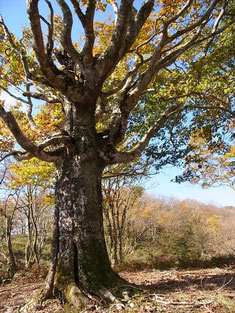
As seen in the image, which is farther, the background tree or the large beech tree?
the background tree

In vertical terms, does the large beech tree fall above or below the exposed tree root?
above

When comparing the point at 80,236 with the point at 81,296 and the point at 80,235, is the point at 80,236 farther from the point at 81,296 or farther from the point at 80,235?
the point at 81,296

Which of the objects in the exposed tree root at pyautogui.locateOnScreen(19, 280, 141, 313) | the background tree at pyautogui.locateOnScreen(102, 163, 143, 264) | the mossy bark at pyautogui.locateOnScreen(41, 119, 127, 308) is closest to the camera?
the exposed tree root at pyautogui.locateOnScreen(19, 280, 141, 313)

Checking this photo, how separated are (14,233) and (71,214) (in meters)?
31.7

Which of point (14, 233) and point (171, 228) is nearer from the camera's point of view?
point (171, 228)

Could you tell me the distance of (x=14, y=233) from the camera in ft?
98.0

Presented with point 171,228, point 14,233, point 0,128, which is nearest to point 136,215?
point 171,228

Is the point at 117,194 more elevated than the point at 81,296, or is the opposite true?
the point at 117,194

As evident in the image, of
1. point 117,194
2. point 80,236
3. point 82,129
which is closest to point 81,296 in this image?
point 80,236

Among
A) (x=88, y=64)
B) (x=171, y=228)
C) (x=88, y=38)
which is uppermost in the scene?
(x=88, y=38)

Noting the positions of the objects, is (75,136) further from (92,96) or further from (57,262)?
(57,262)

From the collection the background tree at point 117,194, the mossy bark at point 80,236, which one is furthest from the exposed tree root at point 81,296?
the background tree at point 117,194

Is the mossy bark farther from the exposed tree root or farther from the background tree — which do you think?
the background tree

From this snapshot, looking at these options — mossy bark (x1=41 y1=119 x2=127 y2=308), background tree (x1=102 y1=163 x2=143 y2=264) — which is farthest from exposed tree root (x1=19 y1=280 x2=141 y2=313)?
background tree (x1=102 y1=163 x2=143 y2=264)
